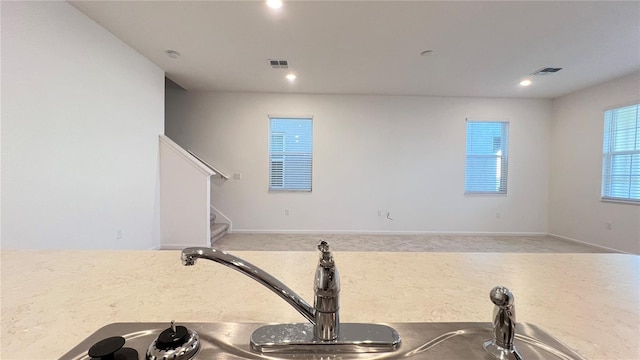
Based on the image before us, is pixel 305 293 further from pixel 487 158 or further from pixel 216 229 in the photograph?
pixel 487 158

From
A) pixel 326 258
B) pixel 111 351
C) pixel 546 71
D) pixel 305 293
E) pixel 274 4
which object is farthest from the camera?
pixel 546 71

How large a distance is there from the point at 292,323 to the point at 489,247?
4.97 m

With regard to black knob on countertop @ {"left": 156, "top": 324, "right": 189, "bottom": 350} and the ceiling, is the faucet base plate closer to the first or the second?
black knob on countertop @ {"left": 156, "top": 324, "right": 189, "bottom": 350}

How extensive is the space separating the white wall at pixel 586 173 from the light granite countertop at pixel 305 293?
15.5 feet

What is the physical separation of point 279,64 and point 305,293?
362 cm

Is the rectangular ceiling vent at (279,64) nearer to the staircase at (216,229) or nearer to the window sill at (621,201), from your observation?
the staircase at (216,229)

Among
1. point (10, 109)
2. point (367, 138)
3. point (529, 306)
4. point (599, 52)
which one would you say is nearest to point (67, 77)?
point (10, 109)

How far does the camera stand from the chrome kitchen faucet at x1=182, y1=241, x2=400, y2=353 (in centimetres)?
49

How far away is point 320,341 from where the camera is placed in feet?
1.66

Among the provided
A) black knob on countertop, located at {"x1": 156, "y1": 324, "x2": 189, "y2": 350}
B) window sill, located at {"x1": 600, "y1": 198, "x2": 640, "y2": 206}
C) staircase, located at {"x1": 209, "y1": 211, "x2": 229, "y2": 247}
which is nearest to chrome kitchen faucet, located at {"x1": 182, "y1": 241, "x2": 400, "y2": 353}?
black knob on countertop, located at {"x1": 156, "y1": 324, "x2": 189, "y2": 350}

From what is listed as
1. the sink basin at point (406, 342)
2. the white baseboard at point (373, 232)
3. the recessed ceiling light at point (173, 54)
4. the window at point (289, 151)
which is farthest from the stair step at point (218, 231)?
the sink basin at point (406, 342)

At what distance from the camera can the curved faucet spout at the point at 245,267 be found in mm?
483

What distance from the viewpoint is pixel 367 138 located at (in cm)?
519

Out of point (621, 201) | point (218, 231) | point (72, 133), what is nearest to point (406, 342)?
point (72, 133)
